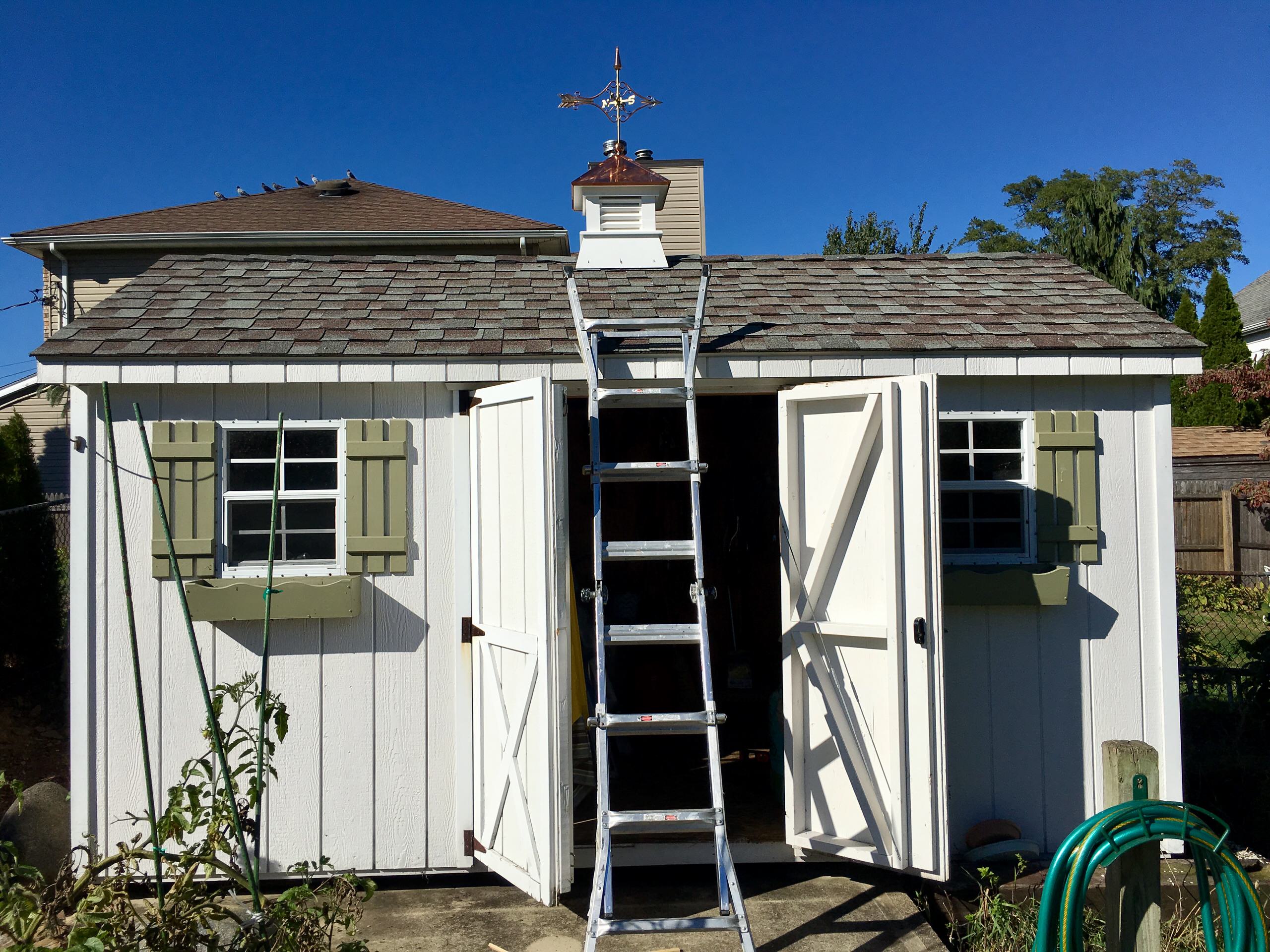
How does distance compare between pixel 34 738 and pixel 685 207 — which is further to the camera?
pixel 685 207

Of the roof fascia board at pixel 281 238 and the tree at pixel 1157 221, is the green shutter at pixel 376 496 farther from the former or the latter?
the tree at pixel 1157 221

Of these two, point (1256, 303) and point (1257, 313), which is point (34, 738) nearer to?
point (1257, 313)

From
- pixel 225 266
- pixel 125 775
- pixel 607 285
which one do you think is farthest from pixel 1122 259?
pixel 125 775

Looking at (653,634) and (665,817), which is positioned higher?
(653,634)

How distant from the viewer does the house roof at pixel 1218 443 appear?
52.1 feet

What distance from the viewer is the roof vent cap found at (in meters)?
14.7

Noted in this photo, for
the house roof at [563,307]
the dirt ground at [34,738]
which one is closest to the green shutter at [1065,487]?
the house roof at [563,307]

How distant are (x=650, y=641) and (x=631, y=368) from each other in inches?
61.3

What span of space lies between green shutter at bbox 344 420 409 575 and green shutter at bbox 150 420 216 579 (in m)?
0.70

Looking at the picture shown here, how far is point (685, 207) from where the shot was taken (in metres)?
15.7

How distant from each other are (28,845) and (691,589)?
402 centimetres

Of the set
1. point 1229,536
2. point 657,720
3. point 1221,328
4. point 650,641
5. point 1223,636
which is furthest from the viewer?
point 1221,328

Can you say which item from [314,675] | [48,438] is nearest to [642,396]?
[314,675]

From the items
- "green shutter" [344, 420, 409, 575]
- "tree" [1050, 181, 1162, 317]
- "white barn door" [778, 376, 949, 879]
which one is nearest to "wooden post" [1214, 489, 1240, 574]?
"tree" [1050, 181, 1162, 317]
